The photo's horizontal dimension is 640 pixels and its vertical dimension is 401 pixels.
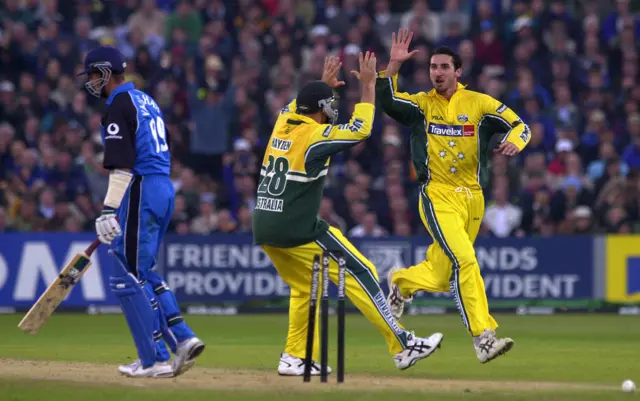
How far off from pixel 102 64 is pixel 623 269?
11540 mm

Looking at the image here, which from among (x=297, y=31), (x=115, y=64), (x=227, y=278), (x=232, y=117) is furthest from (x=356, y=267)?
(x=297, y=31)

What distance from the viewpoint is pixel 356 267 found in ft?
35.7

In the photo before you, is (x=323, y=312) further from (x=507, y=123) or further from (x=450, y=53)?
(x=450, y=53)

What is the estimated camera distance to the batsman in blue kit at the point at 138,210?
1041 cm

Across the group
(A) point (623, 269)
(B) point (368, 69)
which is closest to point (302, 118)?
(B) point (368, 69)

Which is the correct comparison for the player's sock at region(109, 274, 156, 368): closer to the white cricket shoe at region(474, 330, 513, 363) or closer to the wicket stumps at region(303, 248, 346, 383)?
the wicket stumps at region(303, 248, 346, 383)

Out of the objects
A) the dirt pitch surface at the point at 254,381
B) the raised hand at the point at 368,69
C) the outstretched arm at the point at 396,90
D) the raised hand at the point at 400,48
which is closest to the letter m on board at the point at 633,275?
the outstretched arm at the point at 396,90

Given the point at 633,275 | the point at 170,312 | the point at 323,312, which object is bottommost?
the point at 633,275

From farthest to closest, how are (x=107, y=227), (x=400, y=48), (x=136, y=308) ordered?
1. (x=400, y=48)
2. (x=136, y=308)
3. (x=107, y=227)

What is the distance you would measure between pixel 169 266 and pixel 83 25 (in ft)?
18.5

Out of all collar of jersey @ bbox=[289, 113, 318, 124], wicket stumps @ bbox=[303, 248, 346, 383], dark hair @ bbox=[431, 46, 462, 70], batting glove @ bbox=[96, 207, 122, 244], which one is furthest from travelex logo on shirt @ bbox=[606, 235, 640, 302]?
batting glove @ bbox=[96, 207, 122, 244]

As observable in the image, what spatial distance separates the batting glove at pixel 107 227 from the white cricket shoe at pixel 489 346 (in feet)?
10.5

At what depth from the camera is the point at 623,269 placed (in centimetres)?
2008

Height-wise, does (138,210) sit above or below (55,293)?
above
